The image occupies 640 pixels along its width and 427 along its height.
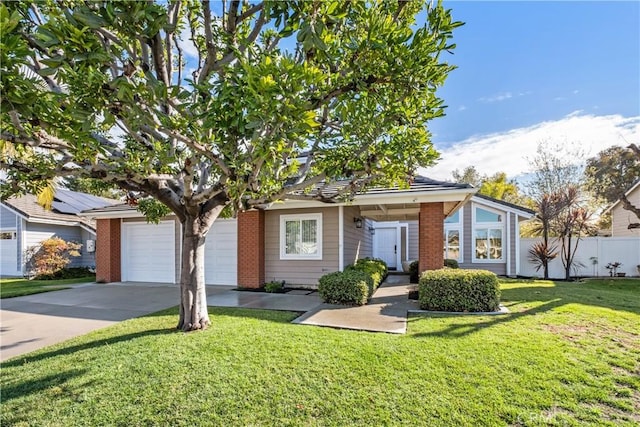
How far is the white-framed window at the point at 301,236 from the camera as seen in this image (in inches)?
424

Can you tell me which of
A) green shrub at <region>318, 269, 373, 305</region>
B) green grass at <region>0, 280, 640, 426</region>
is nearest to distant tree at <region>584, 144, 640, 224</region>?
green shrub at <region>318, 269, 373, 305</region>

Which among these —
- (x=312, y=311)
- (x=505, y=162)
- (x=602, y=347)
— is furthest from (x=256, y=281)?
(x=505, y=162)

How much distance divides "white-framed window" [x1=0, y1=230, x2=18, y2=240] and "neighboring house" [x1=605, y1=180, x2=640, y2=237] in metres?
34.5

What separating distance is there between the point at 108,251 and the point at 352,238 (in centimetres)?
1030

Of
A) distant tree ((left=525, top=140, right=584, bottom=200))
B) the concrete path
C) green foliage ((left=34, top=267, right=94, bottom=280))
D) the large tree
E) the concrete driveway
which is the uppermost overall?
distant tree ((left=525, top=140, right=584, bottom=200))

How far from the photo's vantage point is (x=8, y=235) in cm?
1750

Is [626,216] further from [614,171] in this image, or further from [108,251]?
[108,251]

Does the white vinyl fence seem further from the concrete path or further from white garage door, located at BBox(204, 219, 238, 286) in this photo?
white garage door, located at BBox(204, 219, 238, 286)

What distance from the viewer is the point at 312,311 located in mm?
7191

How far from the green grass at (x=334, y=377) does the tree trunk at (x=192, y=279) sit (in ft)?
0.89

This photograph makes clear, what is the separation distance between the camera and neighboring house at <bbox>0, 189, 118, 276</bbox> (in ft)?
55.4

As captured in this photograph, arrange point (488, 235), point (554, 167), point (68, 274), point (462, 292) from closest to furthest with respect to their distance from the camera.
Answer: point (462, 292), point (488, 235), point (68, 274), point (554, 167)

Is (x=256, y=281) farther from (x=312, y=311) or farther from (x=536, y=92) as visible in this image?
(x=536, y=92)

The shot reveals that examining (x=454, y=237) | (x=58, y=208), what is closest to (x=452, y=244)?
(x=454, y=237)
